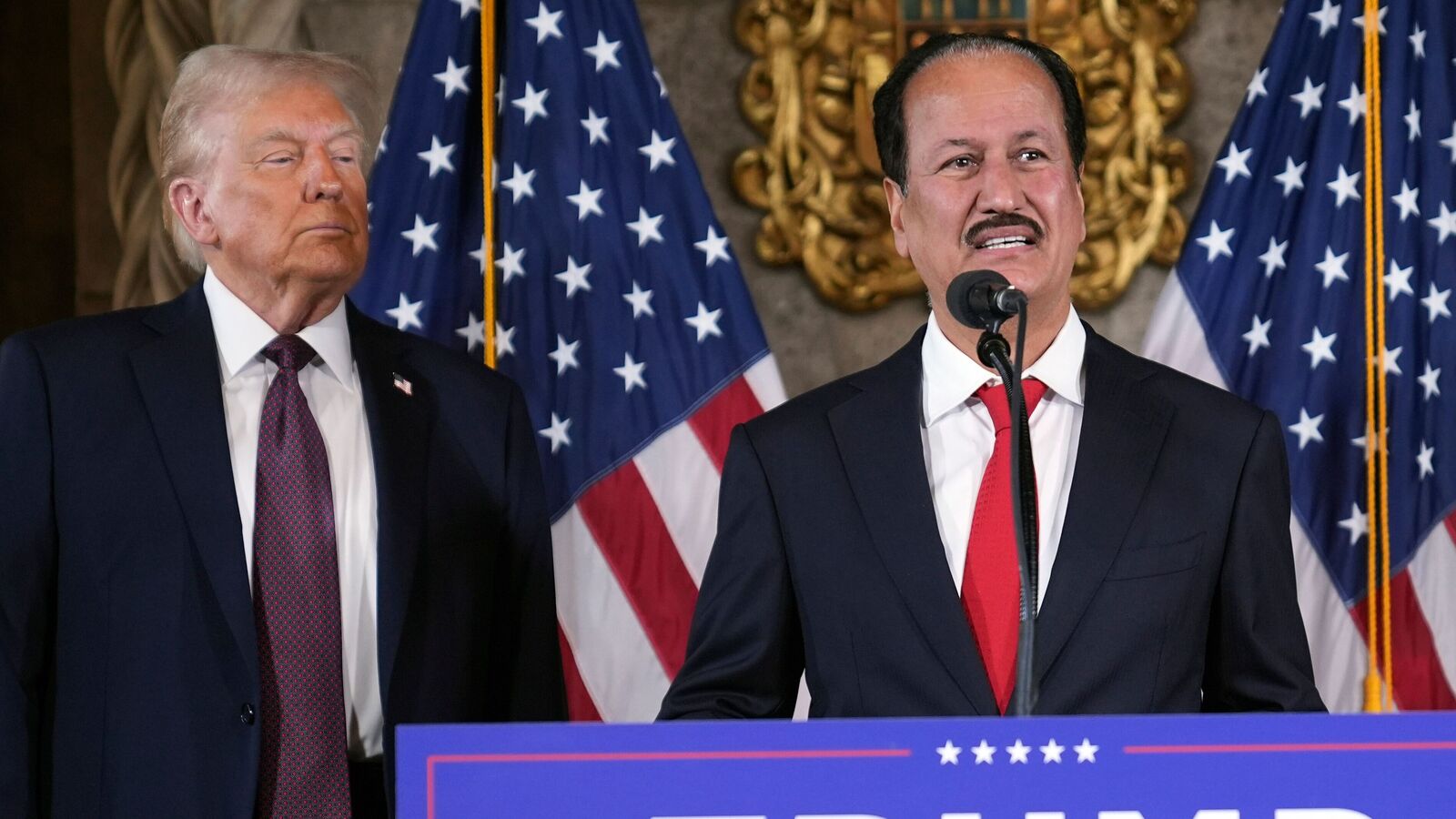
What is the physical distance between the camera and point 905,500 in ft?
6.10

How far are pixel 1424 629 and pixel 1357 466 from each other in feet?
0.94

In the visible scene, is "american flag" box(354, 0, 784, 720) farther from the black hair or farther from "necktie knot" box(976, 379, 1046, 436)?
"necktie knot" box(976, 379, 1046, 436)

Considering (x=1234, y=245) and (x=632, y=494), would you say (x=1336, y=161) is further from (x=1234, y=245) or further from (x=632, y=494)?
(x=632, y=494)

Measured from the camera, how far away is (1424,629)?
2955 mm

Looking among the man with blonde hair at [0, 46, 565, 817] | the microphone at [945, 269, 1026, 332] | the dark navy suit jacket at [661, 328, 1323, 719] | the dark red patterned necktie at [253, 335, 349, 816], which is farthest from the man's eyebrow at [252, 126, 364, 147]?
the microphone at [945, 269, 1026, 332]

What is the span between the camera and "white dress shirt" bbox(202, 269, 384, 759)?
6.70 ft

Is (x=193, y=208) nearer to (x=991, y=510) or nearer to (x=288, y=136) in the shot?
(x=288, y=136)

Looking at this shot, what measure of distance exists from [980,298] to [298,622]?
92cm

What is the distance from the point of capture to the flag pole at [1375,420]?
2.91 m

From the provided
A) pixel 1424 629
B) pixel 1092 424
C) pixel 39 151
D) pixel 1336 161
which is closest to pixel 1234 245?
pixel 1336 161

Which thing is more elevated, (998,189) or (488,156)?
(488,156)

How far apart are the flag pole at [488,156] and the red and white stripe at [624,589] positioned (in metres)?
0.30

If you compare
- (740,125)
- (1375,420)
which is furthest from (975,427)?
(740,125)

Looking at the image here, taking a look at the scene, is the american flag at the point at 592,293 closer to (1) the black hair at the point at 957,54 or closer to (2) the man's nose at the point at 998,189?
(1) the black hair at the point at 957,54
